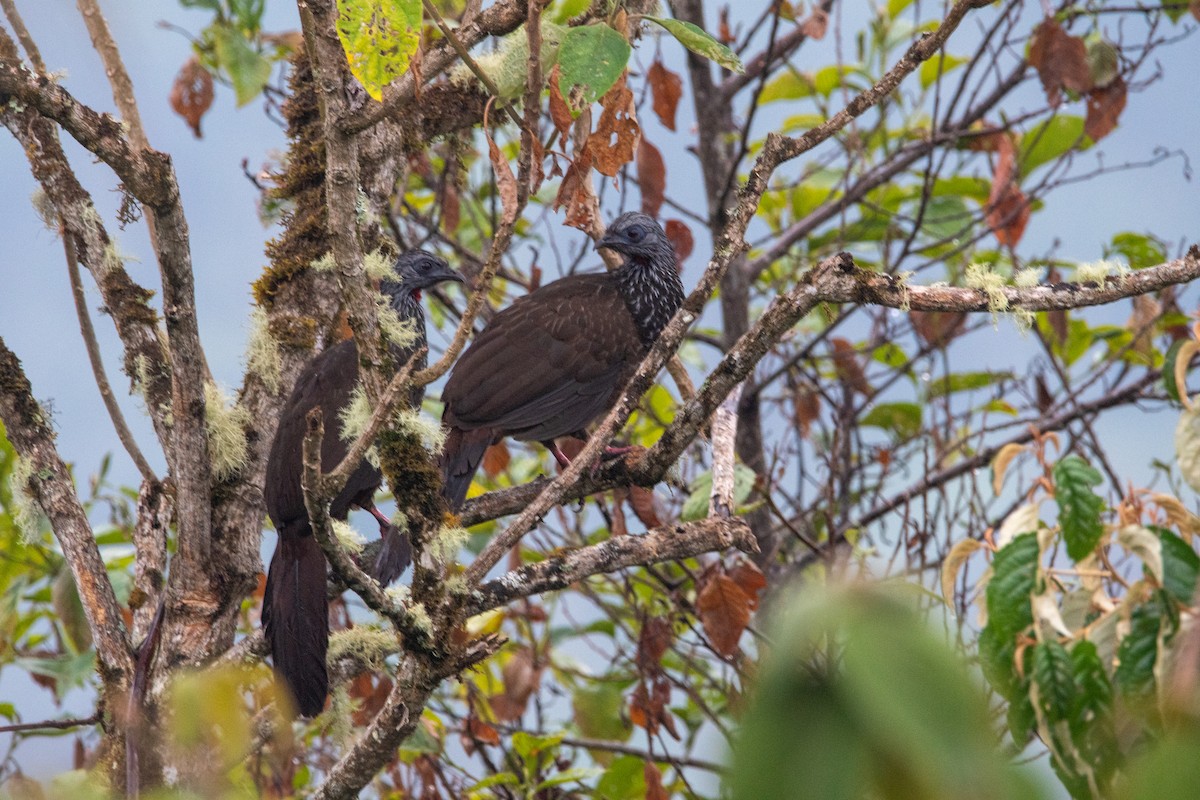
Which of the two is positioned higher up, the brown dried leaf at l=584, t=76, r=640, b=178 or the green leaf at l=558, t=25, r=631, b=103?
the brown dried leaf at l=584, t=76, r=640, b=178

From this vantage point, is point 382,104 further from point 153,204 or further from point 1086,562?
point 1086,562

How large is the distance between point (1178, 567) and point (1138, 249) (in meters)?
3.41

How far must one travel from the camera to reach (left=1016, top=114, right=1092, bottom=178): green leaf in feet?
17.2

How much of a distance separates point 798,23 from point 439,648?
3699mm

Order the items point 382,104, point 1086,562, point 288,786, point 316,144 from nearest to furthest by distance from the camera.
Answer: point 1086,562
point 382,104
point 316,144
point 288,786

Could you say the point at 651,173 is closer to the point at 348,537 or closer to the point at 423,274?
the point at 423,274

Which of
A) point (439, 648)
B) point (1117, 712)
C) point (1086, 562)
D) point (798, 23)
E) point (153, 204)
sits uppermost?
point (798, 23)

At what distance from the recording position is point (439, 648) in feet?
7.43

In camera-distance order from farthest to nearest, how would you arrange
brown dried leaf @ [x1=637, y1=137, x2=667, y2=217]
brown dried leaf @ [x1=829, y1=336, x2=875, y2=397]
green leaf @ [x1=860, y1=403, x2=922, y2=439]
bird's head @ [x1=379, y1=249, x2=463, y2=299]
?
green leaf @ [x1=860, y1=403, x2=922, y2=439] < brown dried leaf @ [x1=829, y1=336, x2=875, y2=397] < brown dried leaf @ [x1=637, y1=137, x2=667, y2=217] < bird's head @ [x1=379, y1=249, x2=463, y2=299]

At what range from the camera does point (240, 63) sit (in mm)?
4527

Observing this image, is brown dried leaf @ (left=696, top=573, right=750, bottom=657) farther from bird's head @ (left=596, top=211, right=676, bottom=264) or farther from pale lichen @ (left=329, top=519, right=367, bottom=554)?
bird's head @ (left=596, top=211, right=676, bottom=264)

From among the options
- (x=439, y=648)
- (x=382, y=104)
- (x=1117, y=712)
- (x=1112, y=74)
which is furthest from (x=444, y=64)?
(x=1112, y=74)

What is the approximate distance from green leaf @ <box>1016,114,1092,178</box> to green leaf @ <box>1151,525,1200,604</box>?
13.0ft

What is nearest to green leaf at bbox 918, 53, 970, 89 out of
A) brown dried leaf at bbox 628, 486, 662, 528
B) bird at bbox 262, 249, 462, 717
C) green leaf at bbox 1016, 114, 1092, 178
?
green leaf at bbox 1016, 114, 1092, 178
